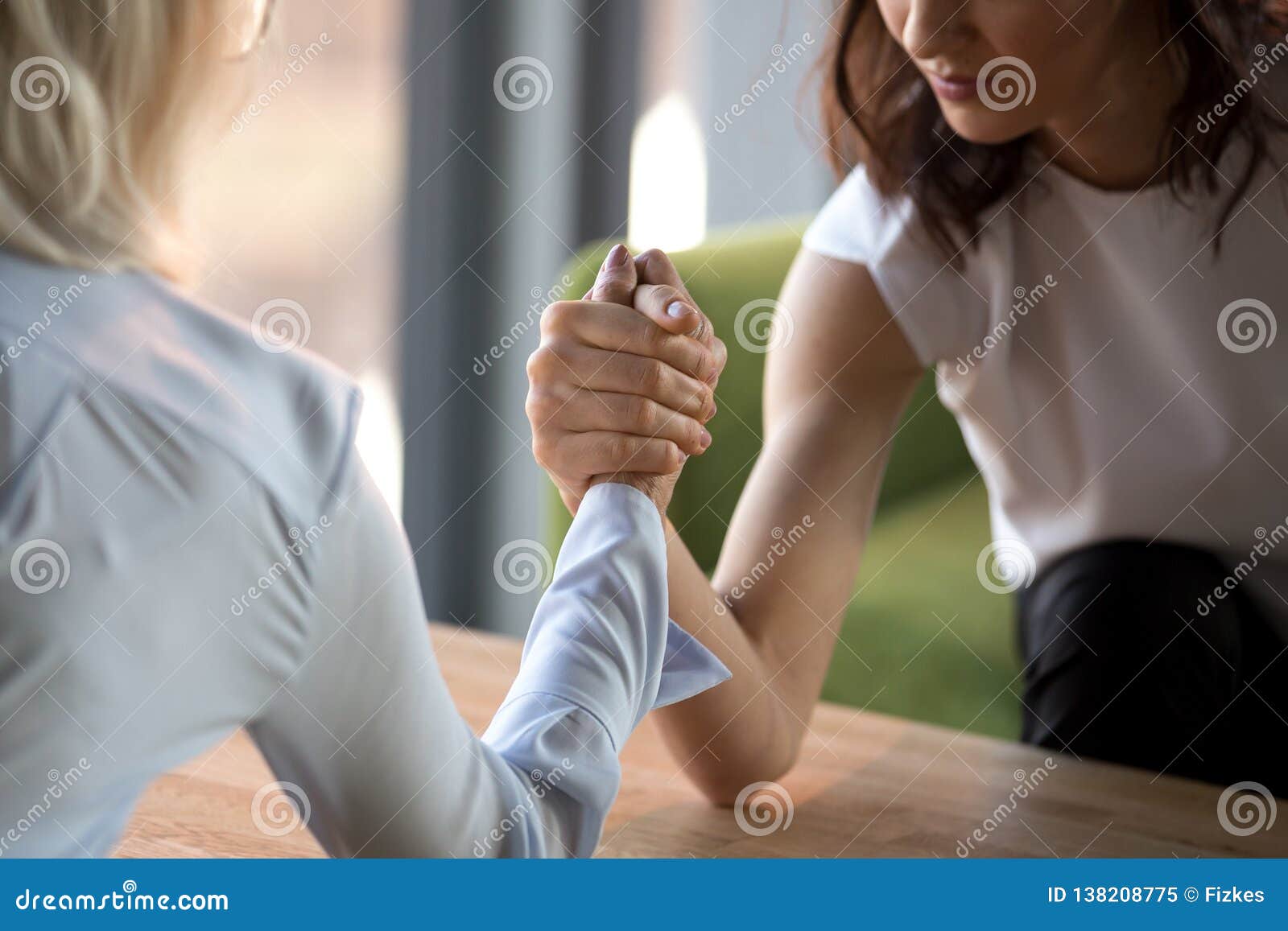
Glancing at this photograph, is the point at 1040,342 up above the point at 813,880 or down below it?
above

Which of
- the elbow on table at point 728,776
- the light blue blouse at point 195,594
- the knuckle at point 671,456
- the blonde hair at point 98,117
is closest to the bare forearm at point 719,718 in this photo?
the elbow on table at point 728,776

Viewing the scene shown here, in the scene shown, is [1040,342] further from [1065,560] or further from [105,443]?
[105,443]

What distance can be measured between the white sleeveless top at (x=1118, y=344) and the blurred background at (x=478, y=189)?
0.96 metres

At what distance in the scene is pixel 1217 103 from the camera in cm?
105

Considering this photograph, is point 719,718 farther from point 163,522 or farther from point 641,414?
point 163,522

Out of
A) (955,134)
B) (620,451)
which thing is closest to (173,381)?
(620,451)

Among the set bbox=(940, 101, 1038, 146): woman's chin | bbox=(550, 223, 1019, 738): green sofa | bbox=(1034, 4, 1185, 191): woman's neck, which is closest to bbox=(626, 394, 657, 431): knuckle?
bbox=(940, 101, 1038, 146): woman's chin

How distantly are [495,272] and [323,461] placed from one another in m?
2.25

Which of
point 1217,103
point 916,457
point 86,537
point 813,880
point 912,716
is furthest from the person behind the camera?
point 916,457

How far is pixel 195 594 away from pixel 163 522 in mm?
32

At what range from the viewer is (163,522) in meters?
0.52

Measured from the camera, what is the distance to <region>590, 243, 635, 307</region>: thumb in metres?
0.83

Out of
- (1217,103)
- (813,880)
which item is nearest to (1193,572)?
(1217,103)

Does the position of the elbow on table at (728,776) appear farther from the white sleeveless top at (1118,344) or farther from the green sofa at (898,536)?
the green sofa at (898,536)
